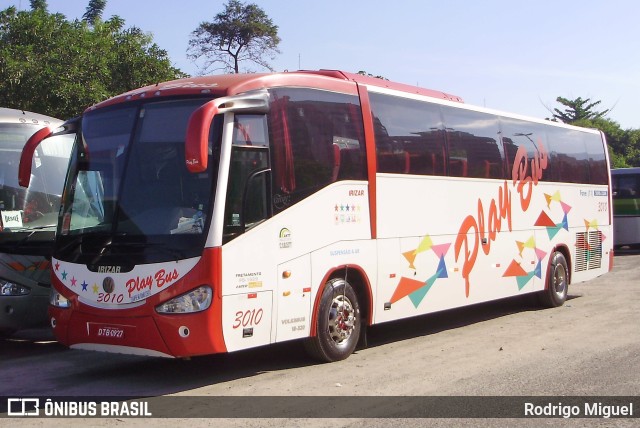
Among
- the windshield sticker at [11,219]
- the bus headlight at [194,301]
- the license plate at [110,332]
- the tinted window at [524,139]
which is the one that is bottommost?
the license plate at [110,332]

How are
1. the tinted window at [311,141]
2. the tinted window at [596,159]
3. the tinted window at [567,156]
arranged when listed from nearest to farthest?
the tinted window at [311,141], the tinted window at [567,156], the tinted window at [596,159]

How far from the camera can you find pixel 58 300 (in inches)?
345

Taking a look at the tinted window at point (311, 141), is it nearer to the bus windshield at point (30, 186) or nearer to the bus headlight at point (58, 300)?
the bus headlight at point (58, 300)

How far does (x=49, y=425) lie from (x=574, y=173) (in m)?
11.7

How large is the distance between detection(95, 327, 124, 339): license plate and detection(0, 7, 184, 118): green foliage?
46.9 feet

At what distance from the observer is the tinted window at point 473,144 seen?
12039 mm

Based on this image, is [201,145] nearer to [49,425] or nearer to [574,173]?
[49,425]

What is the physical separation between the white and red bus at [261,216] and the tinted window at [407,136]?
3cm

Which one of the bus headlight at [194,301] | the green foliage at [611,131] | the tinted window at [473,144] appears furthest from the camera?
the green foliage at [611,131]

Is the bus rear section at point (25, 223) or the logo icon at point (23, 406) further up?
the bus rear section at point (25, 223)

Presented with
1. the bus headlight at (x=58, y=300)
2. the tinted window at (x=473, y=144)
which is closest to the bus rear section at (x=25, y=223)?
the bus headlight at (x=58, y=300)

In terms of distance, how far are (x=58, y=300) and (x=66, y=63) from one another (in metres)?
15.2
